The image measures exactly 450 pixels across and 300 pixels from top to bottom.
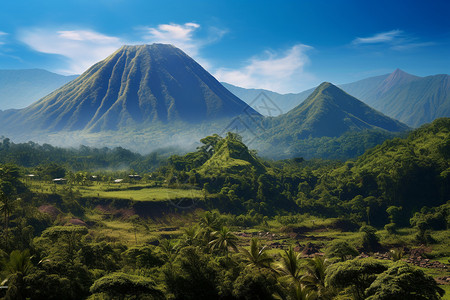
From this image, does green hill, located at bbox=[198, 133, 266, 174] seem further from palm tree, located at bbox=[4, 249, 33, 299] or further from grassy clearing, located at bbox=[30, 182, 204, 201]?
palm tree, located at bbox=[4, 249, 33, 299]

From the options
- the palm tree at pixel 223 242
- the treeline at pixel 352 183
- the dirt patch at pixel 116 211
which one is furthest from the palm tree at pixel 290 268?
the treeline at pixel 352 183

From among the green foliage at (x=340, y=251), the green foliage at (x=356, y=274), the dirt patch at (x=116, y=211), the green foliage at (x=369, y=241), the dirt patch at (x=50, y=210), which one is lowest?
the green foliage at (x=369, y=241)

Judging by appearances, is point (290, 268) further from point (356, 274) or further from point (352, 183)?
point (352, 183)

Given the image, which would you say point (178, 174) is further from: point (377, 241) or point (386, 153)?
point (386, 153)

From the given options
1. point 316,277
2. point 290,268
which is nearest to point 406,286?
point 316,277

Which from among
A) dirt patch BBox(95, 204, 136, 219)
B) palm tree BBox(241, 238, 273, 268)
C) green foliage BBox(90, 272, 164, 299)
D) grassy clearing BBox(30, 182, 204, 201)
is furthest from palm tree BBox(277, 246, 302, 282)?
grassy clearing BBox(30, 182, 204, 201)

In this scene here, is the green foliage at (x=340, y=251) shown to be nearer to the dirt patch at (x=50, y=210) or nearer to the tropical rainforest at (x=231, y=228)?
the tropical rainforest at (x=231, y=228)
